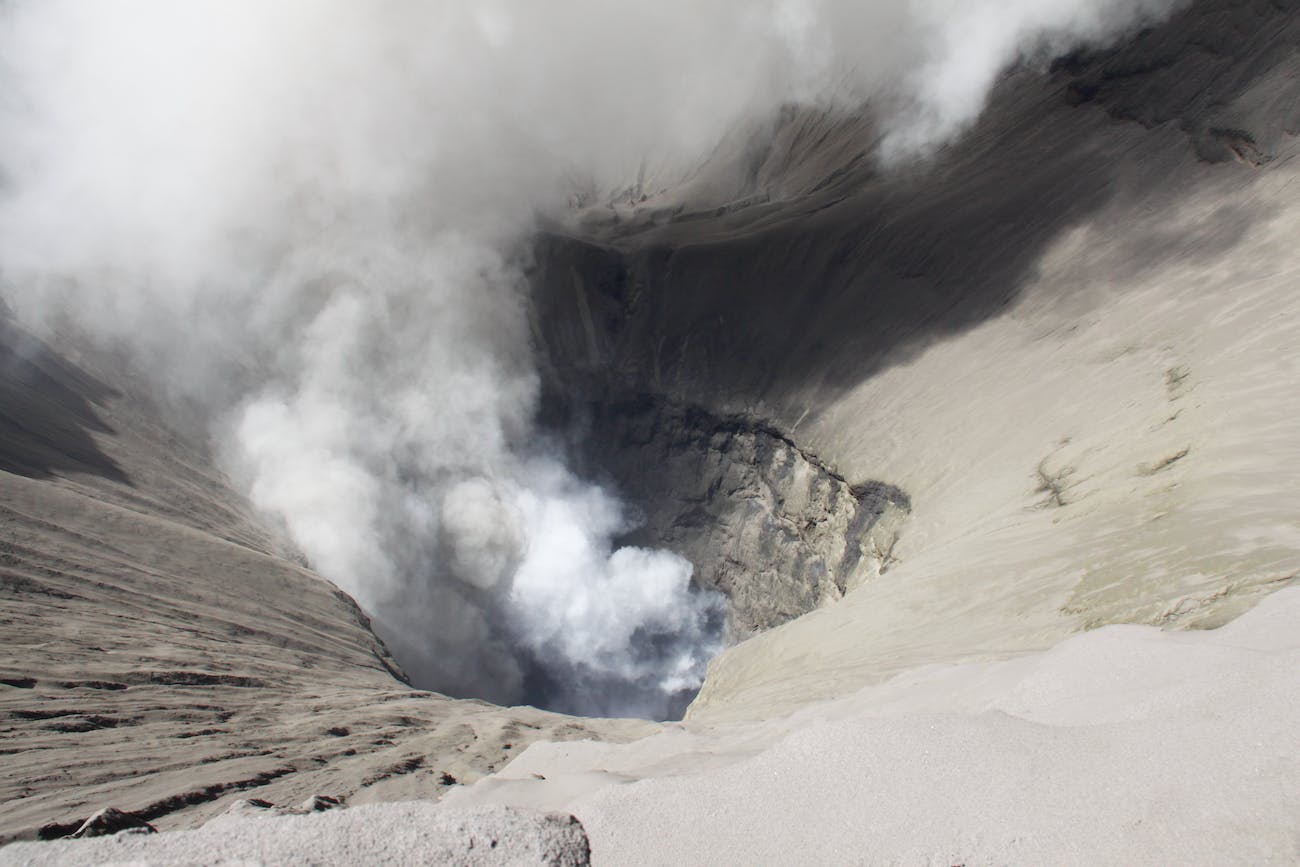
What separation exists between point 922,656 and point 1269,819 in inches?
368

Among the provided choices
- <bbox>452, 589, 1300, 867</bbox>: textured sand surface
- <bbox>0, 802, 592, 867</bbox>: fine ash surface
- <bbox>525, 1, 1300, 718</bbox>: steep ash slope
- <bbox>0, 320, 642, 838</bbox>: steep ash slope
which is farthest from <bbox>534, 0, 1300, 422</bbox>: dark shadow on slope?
<bbox>0, 802, 592, 867</bbox>: fine ash surface

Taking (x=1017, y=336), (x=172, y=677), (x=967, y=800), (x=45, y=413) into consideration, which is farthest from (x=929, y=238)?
(x=967, y=800)

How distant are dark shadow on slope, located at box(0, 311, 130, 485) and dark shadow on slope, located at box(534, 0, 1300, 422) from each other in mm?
25383

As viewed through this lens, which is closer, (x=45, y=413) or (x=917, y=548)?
(x=917, y=548)

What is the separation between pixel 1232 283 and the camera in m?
25.6

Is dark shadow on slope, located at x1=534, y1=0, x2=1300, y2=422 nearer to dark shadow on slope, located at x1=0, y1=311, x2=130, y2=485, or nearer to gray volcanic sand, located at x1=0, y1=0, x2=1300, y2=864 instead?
gray volcanic sand, located at x1=0, y1=0, x2=1300, y2=864

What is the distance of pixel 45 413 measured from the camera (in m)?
24.0

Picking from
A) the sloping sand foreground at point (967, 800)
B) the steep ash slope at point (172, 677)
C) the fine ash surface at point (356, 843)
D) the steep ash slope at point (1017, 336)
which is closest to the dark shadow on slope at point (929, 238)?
the steep ash slope at point (1017, 336)

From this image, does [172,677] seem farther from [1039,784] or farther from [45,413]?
[45,413]

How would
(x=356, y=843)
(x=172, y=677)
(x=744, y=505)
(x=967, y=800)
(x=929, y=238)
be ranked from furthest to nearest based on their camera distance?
(x=744, y=505)
(x=929, y=238)
(x=172, y=677)
(x=967, y=800)
(x=356, y=843)

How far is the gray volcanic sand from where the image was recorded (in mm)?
4824

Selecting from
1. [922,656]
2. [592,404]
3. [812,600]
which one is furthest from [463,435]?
[922,656]

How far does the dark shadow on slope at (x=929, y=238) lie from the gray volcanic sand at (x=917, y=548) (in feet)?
0.63

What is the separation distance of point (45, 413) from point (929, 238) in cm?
3745
